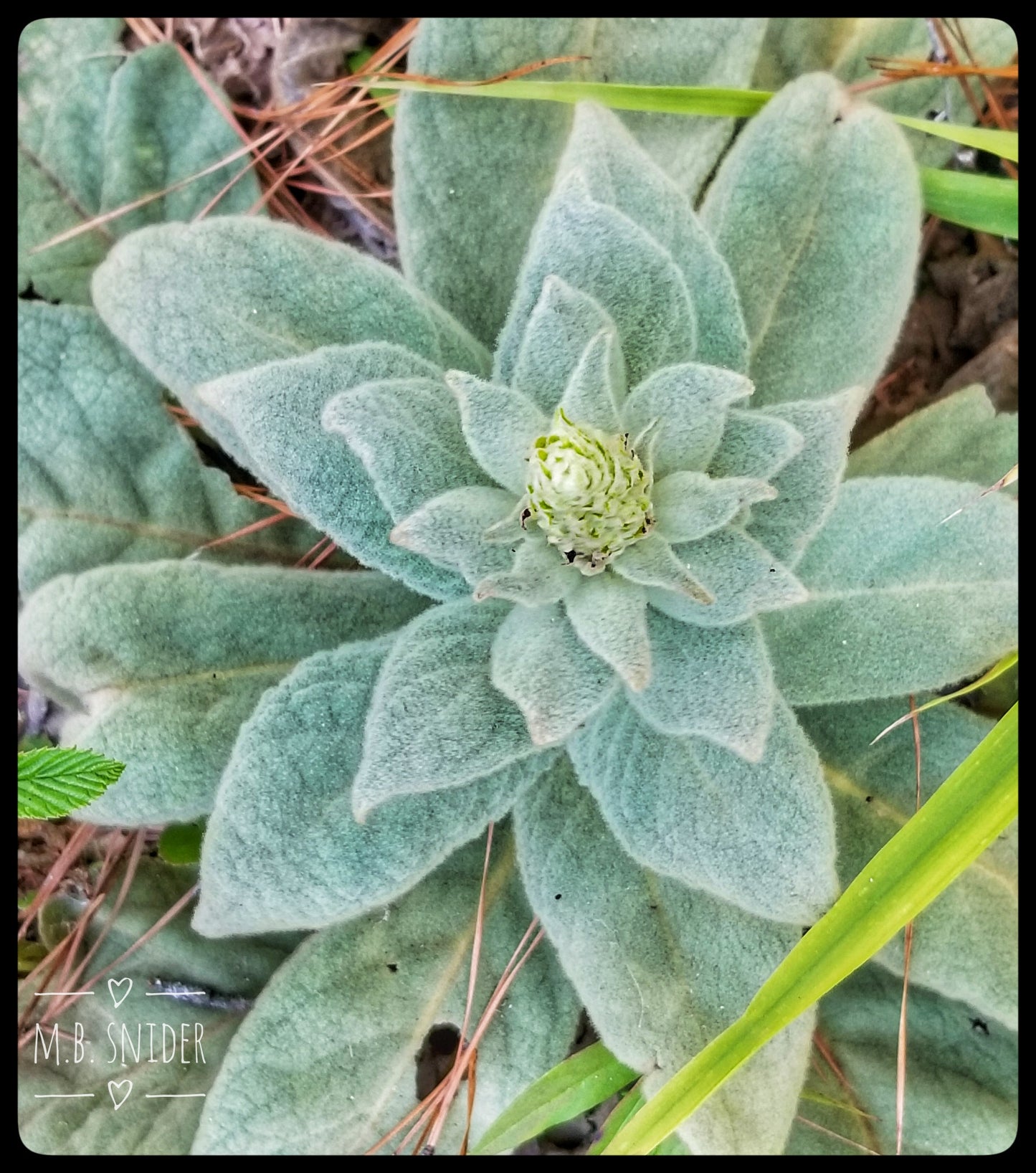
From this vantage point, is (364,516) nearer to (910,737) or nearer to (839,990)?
(910,737)

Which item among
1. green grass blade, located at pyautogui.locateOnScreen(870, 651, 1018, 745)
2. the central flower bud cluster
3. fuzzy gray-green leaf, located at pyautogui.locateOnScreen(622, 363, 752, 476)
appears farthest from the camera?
green grass blade, located at pyautogui.locateOnScreen(870, 651, 1018, 745)

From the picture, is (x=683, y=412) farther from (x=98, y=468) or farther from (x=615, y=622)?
(x=98, y=468)

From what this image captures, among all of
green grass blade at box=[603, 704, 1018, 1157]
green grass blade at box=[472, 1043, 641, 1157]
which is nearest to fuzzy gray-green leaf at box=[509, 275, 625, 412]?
green grass blade at box=[603, 704, 1018, 1157]

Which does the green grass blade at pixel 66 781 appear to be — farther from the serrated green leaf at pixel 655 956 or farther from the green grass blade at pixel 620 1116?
the green grass blade at pixel 620 1116

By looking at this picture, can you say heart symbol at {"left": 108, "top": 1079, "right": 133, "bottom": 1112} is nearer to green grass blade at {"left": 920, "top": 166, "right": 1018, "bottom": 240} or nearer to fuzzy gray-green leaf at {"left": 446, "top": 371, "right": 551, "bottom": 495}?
fuzzy gray-green leaf at {"left": 446, "top": 371, "right": 551, "bottom": 495}

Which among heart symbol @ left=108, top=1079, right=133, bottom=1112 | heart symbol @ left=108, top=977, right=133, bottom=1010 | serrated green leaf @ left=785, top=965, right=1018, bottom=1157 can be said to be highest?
heart symbol @ left=108, top=977, right=133, bottom=1010

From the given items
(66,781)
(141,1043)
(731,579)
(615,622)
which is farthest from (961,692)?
(141,1043)

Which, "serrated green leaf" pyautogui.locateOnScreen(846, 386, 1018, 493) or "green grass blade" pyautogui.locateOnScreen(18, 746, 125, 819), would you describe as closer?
"green grass blade" pyautogui.locateOnScreen(18, 746, 125, 819)
